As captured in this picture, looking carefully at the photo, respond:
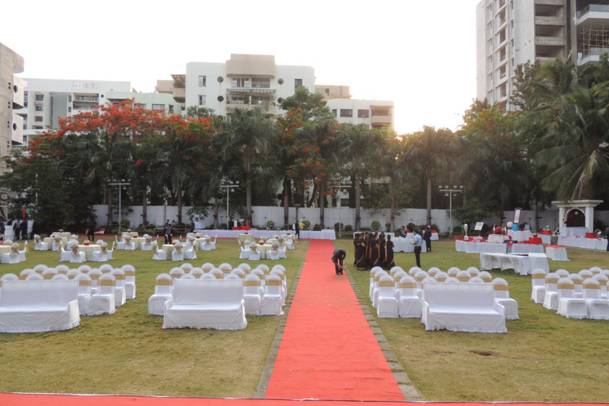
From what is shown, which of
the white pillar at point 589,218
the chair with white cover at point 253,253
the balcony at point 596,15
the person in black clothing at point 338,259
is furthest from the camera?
the balcony at point 596,15

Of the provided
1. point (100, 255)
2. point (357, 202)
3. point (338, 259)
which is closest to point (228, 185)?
point (357, 202)

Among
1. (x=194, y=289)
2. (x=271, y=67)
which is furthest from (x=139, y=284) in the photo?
(x=271, y=67)

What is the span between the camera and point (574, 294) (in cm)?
1139

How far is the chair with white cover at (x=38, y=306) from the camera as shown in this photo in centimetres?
897

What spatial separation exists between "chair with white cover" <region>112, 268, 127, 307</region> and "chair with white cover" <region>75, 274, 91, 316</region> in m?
0.65

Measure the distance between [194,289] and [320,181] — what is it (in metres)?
34.8

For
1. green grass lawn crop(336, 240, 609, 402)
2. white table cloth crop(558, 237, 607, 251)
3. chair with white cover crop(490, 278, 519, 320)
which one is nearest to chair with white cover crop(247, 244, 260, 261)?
green grass lawn crop(336, 240, 609, 402)

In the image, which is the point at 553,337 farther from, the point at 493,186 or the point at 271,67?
the point at 271,67

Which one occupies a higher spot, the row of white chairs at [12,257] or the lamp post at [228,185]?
the lamp post at [228,185]

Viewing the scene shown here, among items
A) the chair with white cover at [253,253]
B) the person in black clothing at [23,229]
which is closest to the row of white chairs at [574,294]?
the chair with white cover at [253,253]

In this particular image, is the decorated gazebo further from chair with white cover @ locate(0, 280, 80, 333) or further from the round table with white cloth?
chair with white cover @ locate(0, 280, 80, 333)

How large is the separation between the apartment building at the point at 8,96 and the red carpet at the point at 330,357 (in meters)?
42.5

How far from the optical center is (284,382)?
6.21m

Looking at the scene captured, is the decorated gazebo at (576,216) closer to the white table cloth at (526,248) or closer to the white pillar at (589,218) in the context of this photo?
the white pillar at (589,218)
